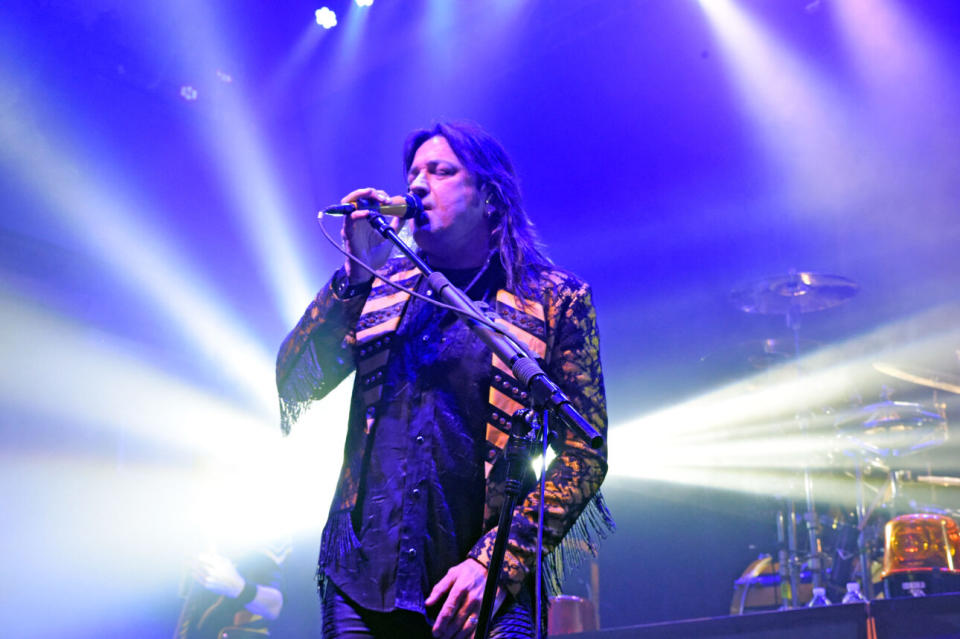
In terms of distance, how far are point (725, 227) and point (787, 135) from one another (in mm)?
1033

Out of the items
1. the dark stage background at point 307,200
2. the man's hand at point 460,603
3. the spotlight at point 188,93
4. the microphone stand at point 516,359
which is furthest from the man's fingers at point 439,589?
the spotlight at point 188,93

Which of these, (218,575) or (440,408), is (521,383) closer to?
(440,408)

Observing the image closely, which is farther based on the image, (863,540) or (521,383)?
(863,540)

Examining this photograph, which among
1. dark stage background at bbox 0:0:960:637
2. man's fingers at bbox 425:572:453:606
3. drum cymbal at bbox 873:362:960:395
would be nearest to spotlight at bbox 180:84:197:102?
dark stage background at bbox 0:0:960:637

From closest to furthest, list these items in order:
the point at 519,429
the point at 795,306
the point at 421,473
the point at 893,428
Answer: the point at 519,429 < the point at 421,473 < the point at 893,428 < the point at 795,306

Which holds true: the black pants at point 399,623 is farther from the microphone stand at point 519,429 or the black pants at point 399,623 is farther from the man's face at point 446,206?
the man's face at point 446,206

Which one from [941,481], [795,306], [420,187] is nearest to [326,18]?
[420,187]

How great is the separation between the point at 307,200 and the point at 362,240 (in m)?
3.92

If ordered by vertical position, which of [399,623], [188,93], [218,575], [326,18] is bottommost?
[218,575]

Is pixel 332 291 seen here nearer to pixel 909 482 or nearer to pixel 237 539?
pixel 237 539

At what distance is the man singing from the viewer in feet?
4.45

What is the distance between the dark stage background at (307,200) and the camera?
4688mm

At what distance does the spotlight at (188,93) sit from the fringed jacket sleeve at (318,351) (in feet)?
11.3

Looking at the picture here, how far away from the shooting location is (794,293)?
603cm
